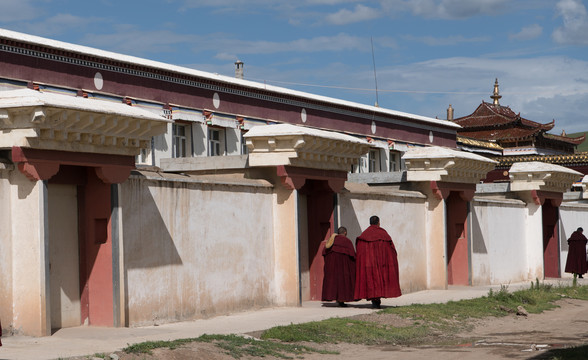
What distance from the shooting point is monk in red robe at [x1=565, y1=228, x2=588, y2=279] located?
23.2 meters

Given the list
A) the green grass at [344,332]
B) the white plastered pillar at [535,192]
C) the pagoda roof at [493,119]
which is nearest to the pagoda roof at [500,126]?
the pagoda roof at [493,119]

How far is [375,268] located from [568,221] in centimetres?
1374

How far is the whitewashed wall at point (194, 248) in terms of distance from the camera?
11945 millimetres

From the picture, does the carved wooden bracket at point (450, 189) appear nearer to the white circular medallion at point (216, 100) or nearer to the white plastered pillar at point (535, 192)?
the white plastered pillar at point (535, 192)

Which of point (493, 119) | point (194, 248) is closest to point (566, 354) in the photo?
point (194, 248)

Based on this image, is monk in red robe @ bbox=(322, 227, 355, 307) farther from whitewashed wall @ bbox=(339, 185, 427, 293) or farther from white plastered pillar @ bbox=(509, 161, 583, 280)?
white plastered pillar @ bbox=(509, 161, 583, 280)

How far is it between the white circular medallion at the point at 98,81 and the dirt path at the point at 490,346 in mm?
9859

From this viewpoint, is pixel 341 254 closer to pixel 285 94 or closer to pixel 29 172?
pixel 29 172

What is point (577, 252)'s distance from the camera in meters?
23.2

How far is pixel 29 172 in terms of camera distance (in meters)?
10.2

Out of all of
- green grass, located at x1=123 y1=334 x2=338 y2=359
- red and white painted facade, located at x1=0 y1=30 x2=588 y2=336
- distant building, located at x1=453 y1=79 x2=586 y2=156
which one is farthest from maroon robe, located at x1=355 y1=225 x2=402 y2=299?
distant building, located at x1=453 y1=79 x2=586 y2=156

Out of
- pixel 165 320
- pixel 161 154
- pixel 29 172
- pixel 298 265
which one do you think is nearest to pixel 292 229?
pixel 298 265

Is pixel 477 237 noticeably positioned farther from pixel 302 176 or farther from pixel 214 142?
pixel 302 176

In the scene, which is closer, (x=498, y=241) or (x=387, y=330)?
(x=387, y=330)
